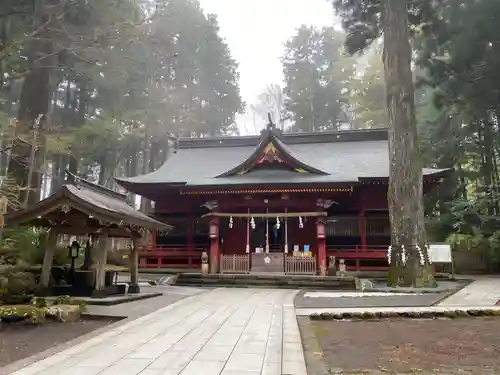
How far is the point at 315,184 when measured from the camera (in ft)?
51.3

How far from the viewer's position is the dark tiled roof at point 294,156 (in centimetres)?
1670

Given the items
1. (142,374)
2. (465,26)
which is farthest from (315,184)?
(142,374)

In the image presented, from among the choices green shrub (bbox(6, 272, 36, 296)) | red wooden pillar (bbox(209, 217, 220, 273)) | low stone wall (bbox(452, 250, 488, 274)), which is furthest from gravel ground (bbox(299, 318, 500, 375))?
low stone wall (bbox(452, 250, 488, 274))

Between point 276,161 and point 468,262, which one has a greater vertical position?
point 276,161

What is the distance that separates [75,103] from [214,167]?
12331 millimetres

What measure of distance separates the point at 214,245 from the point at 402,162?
307 inches

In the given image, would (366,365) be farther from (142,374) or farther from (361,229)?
(361,229)

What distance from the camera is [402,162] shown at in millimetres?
12797

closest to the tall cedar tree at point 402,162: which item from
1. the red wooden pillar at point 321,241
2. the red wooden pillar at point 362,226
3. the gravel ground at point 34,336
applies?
the red wooden pillar at point 321,241

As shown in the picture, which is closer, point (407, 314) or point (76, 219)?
point (407, 314)

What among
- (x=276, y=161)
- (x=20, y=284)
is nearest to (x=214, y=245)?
(x=276, y=161)

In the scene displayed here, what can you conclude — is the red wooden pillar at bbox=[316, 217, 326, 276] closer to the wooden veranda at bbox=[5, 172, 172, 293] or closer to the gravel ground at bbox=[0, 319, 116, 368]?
the wooden veranda at bbox=[5, 172, 172, 293]

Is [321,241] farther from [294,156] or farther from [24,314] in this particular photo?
[24,314]

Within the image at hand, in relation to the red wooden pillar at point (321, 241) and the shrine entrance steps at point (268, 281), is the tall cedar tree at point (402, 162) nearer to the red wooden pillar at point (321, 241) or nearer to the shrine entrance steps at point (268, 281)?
the shrine entrance steps at point (268, 281)
